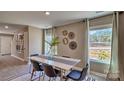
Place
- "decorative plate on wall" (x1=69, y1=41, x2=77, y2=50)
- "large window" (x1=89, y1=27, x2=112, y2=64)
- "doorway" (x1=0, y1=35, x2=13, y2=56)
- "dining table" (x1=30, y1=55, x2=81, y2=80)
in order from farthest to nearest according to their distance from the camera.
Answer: "doorway" (x1=0, y1=35, x2=13, y2=56) < "decorative plate on wall" (x1=69, y1=41, x2=77, y2=50) < "large window" (x1=89, y1=27, x2=112, y2=64) < "dining table" (x1=30, y1=55, x2=81, y2=80)

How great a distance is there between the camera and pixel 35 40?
205 inches

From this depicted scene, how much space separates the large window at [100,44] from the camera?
307 cm

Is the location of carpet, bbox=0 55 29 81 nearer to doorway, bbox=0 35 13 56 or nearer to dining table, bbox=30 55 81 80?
dining table, bbox=30 55 81 80

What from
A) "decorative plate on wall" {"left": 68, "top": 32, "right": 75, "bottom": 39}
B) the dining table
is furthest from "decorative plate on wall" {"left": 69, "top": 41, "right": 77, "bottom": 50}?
the dining table

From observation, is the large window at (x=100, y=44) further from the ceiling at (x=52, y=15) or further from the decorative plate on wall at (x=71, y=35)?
the decorative plate on wall at (x=71, y=35)

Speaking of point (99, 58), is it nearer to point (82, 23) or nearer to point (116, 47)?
point (116, 47)

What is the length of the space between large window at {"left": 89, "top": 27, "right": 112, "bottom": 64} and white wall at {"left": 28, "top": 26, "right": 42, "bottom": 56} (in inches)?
117

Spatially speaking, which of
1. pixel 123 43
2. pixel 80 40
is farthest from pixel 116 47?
pixel 80 40

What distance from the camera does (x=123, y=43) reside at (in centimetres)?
253

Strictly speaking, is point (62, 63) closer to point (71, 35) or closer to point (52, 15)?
point (52, 15)

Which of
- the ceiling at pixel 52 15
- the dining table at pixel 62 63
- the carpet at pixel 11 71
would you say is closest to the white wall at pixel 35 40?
the carpet at pixel 11 71

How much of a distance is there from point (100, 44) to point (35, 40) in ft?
10.9

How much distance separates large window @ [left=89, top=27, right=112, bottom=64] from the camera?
121 inches

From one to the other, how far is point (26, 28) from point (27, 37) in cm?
50
